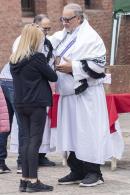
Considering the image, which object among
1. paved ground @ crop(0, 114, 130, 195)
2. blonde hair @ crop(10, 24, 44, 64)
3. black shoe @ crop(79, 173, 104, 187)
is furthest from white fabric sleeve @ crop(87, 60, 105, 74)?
paved ground @ crop(0, 114, 130, 195)


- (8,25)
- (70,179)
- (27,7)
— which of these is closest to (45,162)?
(70,179)

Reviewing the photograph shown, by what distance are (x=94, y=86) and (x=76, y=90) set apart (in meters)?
0.23

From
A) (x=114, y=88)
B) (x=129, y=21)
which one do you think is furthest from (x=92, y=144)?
(x=129, y=21)

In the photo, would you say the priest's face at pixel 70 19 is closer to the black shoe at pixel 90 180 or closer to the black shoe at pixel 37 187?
the black shoe at pixel 90 180

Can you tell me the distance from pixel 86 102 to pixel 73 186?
3.31 feet

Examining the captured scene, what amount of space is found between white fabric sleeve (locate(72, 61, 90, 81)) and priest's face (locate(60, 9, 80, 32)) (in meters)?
0.47

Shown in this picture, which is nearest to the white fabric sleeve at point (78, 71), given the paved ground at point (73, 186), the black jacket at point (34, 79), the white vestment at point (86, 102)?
the white vestment at point (86, 102)

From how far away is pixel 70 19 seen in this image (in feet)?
25.6

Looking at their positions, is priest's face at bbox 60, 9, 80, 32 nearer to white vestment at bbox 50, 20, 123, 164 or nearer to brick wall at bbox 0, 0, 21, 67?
white vestment at bbox 50, 20, 123, 164

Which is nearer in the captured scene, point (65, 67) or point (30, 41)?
point (30, 41)

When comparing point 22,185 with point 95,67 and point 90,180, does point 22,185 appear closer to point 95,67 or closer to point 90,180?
point 90,180

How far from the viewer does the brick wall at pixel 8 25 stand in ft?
57.3

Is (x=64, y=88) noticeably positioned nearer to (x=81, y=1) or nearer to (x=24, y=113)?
(x=24, y=113)

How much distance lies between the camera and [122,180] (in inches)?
328
